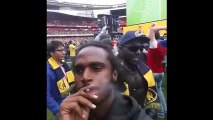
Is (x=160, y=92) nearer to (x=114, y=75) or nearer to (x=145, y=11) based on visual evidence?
(x=114, y=75)

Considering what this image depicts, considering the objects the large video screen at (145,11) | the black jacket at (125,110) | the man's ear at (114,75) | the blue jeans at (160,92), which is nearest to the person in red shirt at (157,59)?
the blue jeans at (160,92)

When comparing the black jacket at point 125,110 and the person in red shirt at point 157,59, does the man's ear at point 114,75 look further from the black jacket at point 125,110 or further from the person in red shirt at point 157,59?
the person in red shirt at point 157,59

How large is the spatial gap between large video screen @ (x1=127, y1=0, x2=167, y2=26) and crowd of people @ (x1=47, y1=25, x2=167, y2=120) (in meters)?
0.10

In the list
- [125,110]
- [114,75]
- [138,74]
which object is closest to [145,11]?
[138,74]

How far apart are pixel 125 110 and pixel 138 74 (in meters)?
0.36

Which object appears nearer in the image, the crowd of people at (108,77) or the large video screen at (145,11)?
the crowd of people at (108,77)

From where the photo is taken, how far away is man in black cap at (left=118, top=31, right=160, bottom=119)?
3.45m

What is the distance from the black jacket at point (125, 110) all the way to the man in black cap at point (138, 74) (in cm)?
6

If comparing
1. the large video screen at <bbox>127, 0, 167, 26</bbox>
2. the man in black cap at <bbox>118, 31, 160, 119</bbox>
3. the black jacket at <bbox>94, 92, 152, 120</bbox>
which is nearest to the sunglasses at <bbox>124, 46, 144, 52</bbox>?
the man in black cap at <bbox>118, 31, 160, 119</bbox>

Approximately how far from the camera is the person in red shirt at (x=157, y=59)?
3.49m

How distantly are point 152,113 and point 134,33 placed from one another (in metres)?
0.76

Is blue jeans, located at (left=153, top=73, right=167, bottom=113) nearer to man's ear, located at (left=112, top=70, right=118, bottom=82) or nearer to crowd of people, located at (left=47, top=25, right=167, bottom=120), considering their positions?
crowd of people, located at (left=47, top=25, right=167, bottom=120)

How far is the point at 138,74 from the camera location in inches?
137

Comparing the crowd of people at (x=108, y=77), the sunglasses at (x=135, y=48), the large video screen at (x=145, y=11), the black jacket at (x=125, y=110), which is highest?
the large video screen at (x=145, y=11)
